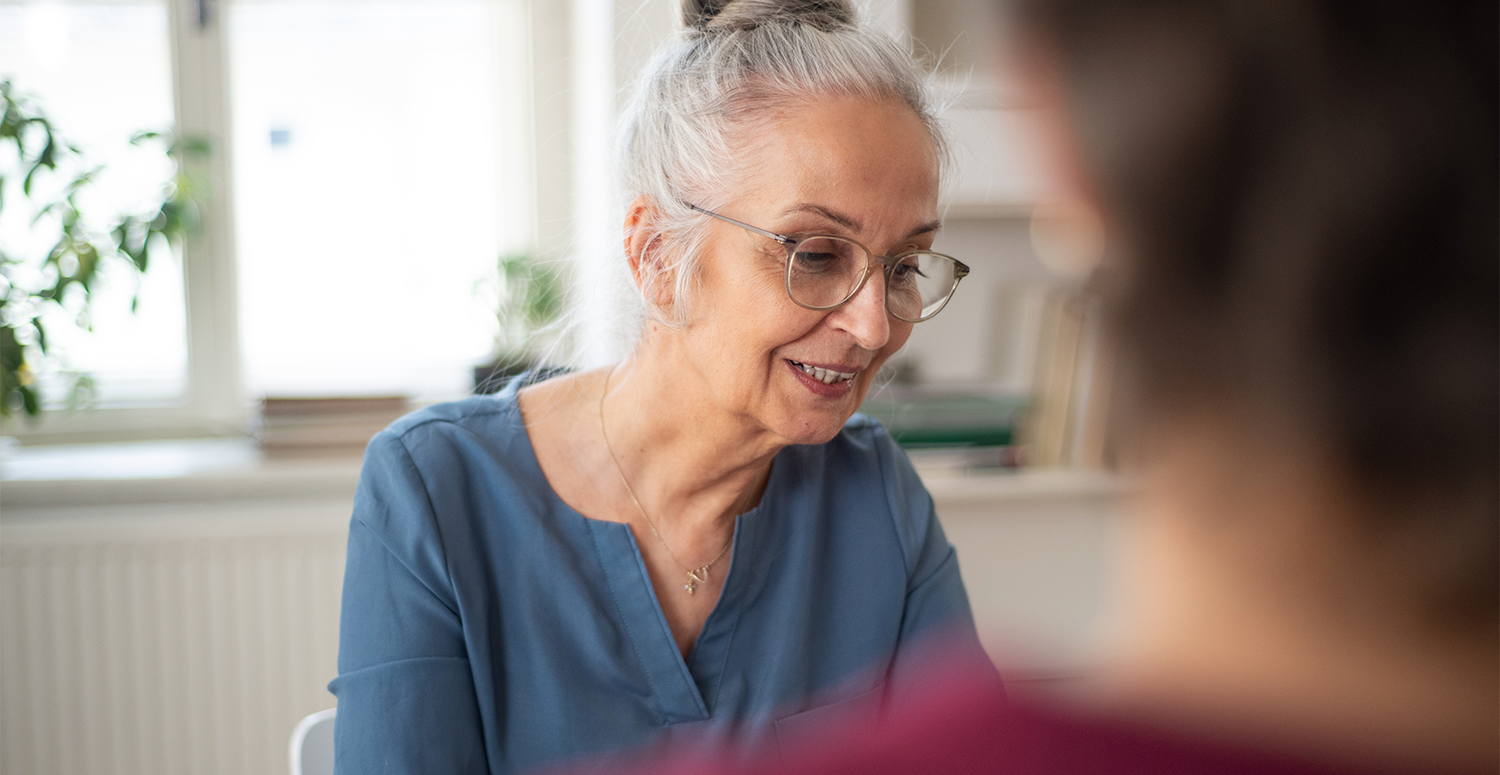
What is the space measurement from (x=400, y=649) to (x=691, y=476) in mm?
361

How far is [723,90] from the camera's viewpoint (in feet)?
3.64

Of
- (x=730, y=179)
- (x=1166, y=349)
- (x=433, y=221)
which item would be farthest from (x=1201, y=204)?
(x=433, y=221)

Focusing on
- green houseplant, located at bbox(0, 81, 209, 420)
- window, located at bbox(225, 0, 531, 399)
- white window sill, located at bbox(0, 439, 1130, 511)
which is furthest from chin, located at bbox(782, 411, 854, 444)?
green houseplant, located at bbox(0, 81, 209, 420)

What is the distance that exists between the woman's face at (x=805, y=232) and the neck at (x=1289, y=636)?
82 centimetres

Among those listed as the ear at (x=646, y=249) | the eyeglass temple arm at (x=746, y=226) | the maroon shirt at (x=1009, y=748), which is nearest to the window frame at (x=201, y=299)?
the ear at (x=646, y=249)

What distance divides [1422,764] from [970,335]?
219 centimetres

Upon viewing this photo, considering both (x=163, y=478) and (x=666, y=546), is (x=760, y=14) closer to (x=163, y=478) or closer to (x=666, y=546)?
(x=666, y=546)

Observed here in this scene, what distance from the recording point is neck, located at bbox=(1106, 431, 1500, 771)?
245 millimetres

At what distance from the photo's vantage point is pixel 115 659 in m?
1.90

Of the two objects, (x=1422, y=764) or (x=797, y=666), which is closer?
(x=1422, y=764)

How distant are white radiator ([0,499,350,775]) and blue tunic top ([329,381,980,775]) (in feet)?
3.03

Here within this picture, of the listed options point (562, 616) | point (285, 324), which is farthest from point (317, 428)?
point (562, 616)

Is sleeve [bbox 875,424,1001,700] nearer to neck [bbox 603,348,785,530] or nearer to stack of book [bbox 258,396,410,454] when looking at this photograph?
neck [bbox 603,348,785,530]

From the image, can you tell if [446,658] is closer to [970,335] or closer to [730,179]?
[730,179]
